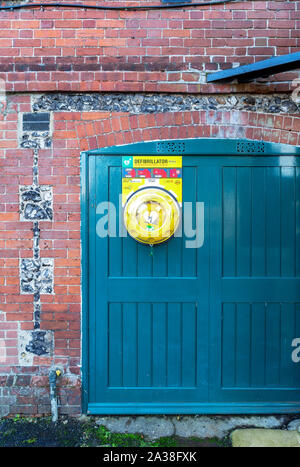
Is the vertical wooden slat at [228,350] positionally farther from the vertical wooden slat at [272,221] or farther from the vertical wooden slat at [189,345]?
the vertical wooden slat at [272,221]

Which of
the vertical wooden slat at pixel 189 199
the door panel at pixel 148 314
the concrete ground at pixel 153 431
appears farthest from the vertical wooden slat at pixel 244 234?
the concrete ground at pixel 153 431

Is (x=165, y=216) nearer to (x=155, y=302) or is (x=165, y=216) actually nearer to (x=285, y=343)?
(x=155, y=302)

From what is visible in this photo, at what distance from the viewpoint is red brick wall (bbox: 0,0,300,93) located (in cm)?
320

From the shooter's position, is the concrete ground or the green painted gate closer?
the concrete ground

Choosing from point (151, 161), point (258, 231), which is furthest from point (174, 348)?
point (151, 161)

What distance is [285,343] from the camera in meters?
3.32

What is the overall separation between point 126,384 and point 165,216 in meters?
1.77

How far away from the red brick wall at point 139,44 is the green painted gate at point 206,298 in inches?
30.9

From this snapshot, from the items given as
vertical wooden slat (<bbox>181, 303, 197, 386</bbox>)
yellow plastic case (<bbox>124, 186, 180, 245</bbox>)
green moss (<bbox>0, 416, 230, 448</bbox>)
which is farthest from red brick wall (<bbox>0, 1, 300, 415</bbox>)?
vertical wooden slat (<bbox>181, 303, 197, 386</bbox>)

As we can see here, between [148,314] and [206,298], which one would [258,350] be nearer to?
[206,298]

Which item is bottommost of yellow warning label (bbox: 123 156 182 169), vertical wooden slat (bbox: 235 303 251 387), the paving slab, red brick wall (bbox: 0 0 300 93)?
the paving slab

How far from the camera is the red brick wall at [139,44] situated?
3.20 m

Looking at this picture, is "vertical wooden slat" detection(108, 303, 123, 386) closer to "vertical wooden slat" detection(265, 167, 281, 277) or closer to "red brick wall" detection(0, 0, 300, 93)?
"vertical wooden slat" detection(265, 167, 281, 277)

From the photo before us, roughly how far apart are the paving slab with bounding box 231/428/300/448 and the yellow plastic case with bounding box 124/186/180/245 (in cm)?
198
